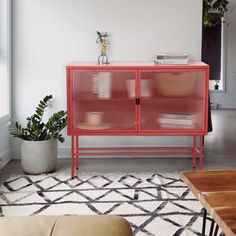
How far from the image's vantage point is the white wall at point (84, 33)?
12.5 feet

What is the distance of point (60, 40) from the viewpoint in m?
3.83

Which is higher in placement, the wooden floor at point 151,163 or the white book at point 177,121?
the white book at point 177,121

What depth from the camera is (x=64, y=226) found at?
1290 mm

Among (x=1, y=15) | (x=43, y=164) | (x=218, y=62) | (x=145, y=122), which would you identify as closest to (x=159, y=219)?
(x=145, y=122)

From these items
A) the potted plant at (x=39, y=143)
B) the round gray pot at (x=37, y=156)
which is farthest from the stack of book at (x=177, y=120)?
the round gray pot at (x=37, y=156)

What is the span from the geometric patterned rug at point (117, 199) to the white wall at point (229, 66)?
5.57 m

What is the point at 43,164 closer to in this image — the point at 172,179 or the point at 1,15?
the point at 172,179

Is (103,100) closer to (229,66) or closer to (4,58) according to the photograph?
(4,58)

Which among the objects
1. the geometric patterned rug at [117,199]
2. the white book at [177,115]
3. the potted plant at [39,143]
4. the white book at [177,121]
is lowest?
the geometric patterned rug at [117,199]

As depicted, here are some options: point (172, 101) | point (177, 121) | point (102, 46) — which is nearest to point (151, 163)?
point (177, 121)

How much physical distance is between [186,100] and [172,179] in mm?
701

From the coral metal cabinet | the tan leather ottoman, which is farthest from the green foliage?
the tan leather ottoman

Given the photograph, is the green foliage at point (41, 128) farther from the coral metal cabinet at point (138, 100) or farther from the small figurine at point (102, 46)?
the small figurine at point (102, 46)

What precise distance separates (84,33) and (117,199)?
180cm
